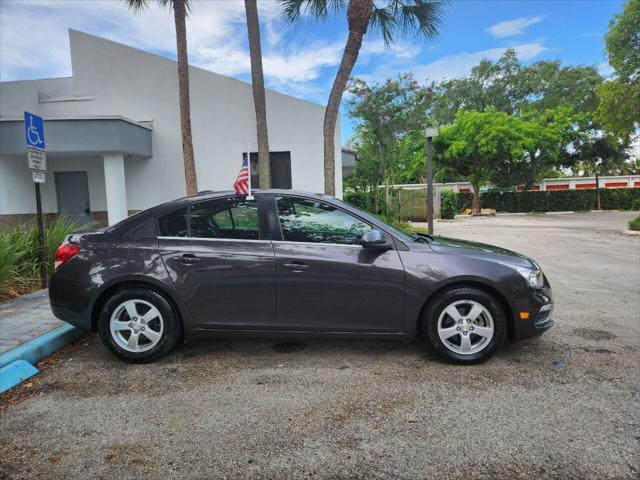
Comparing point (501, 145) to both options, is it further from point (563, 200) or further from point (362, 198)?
point (362, 198)

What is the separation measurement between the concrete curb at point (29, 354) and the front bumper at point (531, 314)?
421 cm

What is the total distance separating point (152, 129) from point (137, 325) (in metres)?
11.2

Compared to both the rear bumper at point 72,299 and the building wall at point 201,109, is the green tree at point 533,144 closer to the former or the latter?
the building wall at point 201,109

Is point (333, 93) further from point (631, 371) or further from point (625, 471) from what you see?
point (625, 471)

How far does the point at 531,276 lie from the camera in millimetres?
3787

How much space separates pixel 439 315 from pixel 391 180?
686 inches

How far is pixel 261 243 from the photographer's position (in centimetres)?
Answer: 387

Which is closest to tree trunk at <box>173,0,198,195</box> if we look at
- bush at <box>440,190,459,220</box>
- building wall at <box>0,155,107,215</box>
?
building wall at <box>0,155,107,215</box>

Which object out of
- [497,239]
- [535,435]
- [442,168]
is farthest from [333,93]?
[442,168]

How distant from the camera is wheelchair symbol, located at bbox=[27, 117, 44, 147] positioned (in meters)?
5.95

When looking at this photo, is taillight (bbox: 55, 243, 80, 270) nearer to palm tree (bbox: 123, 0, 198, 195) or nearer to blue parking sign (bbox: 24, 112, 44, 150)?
blue parking sign (bbox: 24, 112, 44, 150)

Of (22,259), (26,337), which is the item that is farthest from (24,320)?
(22,259)

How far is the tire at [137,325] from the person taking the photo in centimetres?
387

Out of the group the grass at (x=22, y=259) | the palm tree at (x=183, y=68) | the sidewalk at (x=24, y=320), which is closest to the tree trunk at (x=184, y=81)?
the palm tree at (x=183, y=68)
